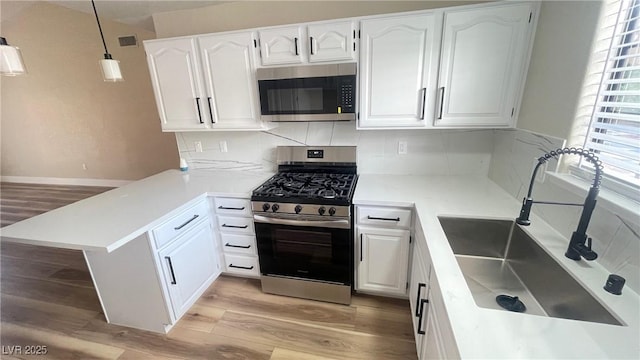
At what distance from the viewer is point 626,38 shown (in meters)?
1.07

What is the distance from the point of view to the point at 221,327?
1896 mm

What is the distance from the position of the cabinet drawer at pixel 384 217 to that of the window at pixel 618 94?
96 centimetres

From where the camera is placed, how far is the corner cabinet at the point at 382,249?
5.83 feet

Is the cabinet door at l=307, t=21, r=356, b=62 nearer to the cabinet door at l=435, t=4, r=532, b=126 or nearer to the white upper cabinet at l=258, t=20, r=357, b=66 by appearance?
the white upper cabinet at l=258, t=20, r=357, b=66

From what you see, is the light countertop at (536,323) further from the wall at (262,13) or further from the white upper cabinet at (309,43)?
the wall at (262,13)

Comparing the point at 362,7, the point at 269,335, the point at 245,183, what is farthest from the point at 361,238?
the point at 362,7

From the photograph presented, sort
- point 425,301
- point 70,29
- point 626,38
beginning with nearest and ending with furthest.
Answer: point 626,38, point 425,301, point 70,29

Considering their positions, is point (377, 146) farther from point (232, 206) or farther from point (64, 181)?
point (64, 181)

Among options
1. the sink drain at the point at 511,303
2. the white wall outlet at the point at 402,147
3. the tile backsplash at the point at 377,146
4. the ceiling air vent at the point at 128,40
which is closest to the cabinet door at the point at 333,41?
the tile backsplash at the point at 377,146

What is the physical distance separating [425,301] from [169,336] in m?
1.77

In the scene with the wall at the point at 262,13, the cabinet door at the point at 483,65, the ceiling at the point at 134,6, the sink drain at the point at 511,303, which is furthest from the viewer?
the ceiling at the point at 134,6

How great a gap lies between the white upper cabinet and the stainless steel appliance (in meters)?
0.83

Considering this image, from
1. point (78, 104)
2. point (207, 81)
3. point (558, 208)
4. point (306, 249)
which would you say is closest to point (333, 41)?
point (207, 81)

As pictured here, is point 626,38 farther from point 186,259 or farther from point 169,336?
point 169,336
